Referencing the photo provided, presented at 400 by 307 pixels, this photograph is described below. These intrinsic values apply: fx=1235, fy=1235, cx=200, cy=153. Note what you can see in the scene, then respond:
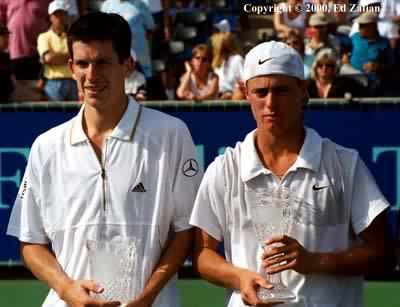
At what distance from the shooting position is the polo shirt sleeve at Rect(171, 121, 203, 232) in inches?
196

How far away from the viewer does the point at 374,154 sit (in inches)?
377

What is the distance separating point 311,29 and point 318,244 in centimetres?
845

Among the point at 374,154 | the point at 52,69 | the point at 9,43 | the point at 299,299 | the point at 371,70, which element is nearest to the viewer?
the point at 299,299

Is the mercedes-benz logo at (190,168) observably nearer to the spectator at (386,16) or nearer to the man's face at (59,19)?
the spectator at (386,16)

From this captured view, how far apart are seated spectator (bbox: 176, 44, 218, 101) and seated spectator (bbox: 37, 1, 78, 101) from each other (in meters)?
1.09

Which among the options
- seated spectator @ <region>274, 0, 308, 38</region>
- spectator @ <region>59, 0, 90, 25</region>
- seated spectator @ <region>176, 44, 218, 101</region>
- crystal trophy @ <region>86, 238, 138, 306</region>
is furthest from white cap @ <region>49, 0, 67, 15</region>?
crystal trophy @ <region>86, 238, 138, 306</region>

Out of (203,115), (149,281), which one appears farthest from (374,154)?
(149,281)

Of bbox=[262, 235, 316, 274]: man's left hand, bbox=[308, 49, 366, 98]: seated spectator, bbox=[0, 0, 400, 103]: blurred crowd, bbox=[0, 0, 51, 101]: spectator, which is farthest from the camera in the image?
bbox=[0, 0, 51, 101]: spectator

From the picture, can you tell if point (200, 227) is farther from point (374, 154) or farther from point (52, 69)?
point (52, 69)

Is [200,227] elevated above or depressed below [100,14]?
below

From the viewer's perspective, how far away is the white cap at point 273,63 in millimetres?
4605

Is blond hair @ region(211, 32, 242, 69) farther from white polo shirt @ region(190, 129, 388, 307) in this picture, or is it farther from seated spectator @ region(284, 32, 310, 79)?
white polo shirt @ region(190, 129, 388, 307)

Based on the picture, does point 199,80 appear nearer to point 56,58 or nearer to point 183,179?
point 56,58

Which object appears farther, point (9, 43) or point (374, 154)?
point (9, 43)
